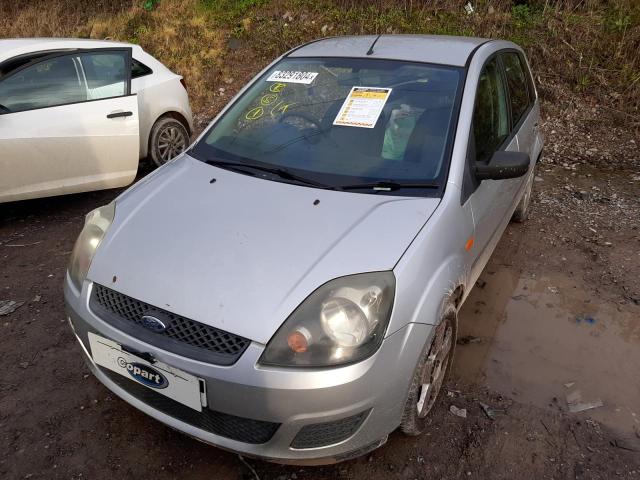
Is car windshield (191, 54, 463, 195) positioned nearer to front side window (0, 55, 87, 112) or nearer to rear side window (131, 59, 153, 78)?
front side window (0, 55, 87, 112)

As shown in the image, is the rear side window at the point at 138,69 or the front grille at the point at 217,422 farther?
the rear side window at the point at 138,69

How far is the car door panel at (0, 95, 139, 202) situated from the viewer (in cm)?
390

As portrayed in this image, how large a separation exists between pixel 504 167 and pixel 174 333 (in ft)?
5.40

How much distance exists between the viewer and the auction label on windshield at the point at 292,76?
2924 mm

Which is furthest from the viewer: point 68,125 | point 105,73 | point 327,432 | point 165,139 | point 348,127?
point 165,139

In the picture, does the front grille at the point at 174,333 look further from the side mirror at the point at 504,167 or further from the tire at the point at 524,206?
the tire at the point at 524,206

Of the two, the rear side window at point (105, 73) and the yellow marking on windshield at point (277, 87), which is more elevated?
the yellow marking on windshield at point (277, 87)

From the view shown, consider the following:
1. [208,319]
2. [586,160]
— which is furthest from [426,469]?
[586,160]

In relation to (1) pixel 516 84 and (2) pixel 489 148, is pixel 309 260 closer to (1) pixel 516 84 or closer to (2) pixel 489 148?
(2) pixel 489 148

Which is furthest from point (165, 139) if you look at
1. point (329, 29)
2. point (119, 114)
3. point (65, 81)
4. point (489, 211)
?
point (329, 29)

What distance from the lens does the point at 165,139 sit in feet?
17.0

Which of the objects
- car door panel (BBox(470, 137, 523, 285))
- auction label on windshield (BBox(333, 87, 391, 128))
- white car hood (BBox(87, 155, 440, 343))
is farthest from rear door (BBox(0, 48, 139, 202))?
car door panel (BBox(470, 137, 523, 285))

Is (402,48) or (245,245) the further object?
(402,48)

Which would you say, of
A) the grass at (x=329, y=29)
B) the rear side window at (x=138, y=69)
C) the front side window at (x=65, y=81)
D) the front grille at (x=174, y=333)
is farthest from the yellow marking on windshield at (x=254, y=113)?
the grass at (x=329, y=29)
